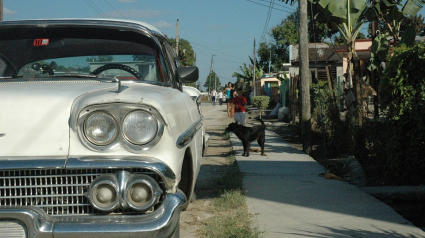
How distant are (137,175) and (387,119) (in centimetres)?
562

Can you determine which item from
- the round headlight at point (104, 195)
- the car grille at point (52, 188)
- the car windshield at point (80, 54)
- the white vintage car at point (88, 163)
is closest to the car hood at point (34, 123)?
the white vintage car at point (88, 163)

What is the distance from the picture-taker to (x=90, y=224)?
254 centimetres

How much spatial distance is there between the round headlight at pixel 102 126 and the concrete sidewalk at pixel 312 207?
2406 mm

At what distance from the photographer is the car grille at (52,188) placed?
268 cm

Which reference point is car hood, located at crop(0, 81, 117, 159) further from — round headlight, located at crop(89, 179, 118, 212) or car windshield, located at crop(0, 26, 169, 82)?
car windshield, located at crop(0, 26, 169, 82)

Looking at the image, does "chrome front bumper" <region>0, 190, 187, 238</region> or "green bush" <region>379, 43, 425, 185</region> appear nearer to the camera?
"chrome front bumper" <region>0, 190, 187, 238</region>

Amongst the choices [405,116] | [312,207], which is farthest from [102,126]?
[405,116]

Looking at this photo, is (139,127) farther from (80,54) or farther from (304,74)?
(304,74)

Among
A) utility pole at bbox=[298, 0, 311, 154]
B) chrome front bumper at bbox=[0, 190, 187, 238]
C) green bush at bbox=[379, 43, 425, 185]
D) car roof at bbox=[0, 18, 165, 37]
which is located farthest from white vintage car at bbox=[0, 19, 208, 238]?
utility pole at bbox=[298, 0, 311, 154]

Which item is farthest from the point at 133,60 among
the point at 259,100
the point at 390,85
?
the point at 259,100

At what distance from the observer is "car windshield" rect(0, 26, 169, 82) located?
13.7 ft

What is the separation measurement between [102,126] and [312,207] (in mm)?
3640

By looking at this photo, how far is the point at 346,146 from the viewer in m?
10.1

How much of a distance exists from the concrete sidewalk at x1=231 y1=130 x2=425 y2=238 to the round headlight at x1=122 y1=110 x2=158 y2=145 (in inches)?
90.6
